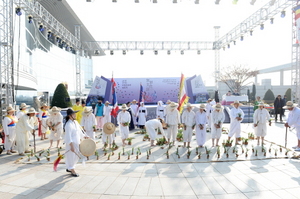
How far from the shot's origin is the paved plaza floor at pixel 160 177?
3.85 metres

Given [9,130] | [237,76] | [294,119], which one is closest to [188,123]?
[294,119]

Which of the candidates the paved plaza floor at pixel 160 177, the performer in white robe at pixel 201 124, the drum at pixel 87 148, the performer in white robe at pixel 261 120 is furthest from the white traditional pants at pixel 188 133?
the drum at pixel 87 148

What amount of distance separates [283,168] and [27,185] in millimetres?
5720

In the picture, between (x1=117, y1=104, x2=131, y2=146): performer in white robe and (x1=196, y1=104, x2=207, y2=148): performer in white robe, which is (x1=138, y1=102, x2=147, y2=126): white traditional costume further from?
(x1=196, y1=104, x2=207, y2=148): performer in white robe

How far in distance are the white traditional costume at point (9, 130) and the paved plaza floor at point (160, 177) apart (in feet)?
1.50

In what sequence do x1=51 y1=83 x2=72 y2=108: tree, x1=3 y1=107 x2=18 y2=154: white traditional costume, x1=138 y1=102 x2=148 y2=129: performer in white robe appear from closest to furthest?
x1=3 y1=107 x2=18 y2=154: white traditional costume < x1=138 y1=102 x2=148 y2=129: performer in white robe < x1=51 y1=83 x2=72 y2=108: tree

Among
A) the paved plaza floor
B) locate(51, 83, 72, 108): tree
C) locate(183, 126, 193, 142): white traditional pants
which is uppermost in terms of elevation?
locate(51, 83, 72, 108): tree

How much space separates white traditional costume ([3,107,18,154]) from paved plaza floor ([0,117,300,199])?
1.50ft

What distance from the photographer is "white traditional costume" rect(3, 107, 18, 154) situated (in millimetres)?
6653

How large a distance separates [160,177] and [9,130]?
5.30 metres

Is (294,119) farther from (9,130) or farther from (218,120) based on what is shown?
(9,130)

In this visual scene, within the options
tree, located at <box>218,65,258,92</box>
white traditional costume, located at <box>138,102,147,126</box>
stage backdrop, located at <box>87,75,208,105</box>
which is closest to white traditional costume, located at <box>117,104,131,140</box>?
white traditional costume, located at <box>138,102,147,126</box>

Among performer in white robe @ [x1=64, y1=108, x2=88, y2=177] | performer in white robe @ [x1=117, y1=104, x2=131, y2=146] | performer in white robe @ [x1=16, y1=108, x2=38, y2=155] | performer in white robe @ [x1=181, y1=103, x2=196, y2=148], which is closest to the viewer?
performer in white robe @ [x1=64, y1=108, x2=88, y2=177]

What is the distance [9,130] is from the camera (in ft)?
22.4
